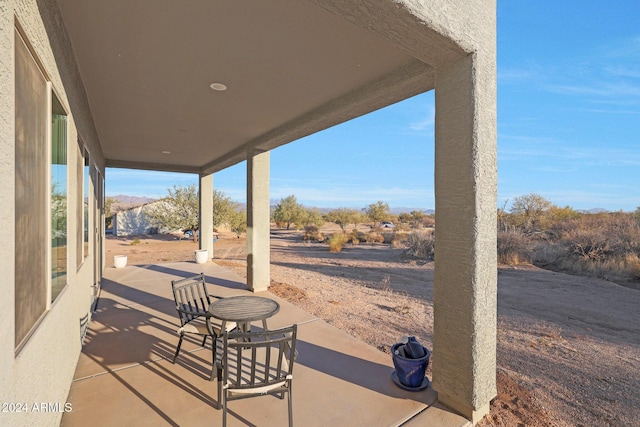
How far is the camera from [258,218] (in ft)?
20.8

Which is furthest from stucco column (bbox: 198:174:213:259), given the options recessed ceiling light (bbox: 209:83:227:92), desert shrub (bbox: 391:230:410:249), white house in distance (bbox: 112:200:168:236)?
white house in distance (bbox: 112:200:168:236)

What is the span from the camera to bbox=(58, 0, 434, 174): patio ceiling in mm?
2316

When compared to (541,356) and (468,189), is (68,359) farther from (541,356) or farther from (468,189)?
(541,356)

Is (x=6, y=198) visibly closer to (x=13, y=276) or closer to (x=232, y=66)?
(x=13, y=276)

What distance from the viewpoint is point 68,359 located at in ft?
8.68

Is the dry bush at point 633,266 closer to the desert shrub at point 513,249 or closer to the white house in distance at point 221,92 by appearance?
the desert shrub at point 513,249

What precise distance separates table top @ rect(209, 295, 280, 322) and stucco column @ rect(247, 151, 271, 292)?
2826 mm

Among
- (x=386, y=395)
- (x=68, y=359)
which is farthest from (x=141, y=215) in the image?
(x=386, y=395)

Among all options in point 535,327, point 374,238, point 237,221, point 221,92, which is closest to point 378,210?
point 374,238

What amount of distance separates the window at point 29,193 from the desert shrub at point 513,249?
13125 mm

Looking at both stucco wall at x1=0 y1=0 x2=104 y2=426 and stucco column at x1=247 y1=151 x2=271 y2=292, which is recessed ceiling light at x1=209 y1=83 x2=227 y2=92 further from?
stucco column at x1=247 y1=151 x2=271 y2=292

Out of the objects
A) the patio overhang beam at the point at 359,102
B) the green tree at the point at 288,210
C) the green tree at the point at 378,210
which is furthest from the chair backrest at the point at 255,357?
the green tree at the point at 378,210

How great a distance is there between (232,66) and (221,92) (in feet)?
2.52

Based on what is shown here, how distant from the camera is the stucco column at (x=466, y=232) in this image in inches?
93.1
